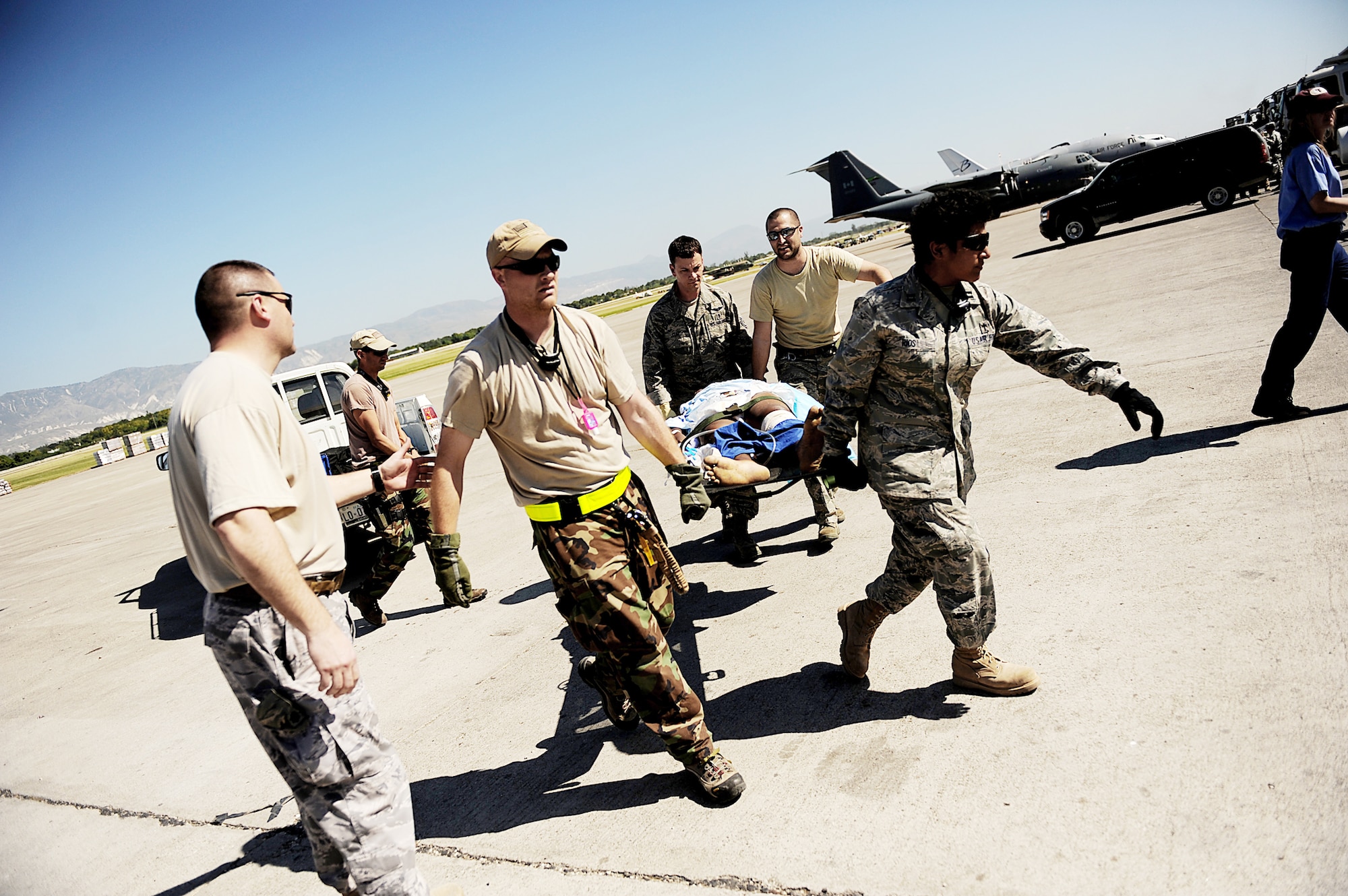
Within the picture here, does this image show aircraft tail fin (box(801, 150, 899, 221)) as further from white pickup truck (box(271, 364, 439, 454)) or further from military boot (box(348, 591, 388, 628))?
military boot (box(348, 591, 388, 628))

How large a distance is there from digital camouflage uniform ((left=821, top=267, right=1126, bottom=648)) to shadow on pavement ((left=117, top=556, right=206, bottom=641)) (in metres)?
6.77

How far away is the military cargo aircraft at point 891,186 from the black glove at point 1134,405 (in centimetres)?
3806

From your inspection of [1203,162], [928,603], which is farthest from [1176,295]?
[1203,162]

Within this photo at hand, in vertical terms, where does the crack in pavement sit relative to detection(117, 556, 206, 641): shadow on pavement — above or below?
below

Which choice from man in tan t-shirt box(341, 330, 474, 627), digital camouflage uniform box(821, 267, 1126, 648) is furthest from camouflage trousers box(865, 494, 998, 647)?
man in tan t-shirt box(341, 330, 474, 627)

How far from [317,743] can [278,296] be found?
4.91 ft

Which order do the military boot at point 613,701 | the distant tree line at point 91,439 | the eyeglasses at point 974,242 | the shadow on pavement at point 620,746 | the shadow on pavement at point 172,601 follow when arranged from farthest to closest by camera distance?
1. the distant tree line at point 91,439
2. the shadow on pavement at point 172,601
3. the military boot at point 613,701
4. the shadow on pavement at point 620,746
5. the eyeglasses at point 974,242

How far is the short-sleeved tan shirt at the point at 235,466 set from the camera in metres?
2.27

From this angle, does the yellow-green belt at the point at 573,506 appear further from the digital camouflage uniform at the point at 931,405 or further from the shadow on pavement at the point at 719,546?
the shadow on pavement at the point at 719,546

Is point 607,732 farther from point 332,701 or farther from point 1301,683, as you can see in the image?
point 1301,683

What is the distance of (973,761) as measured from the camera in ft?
9.92

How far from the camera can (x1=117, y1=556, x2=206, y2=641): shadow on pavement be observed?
7.48 metres

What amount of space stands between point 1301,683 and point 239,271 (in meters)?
4.11

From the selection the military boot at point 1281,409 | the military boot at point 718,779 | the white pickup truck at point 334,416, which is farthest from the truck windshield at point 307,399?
the military boot at point 1281,409
